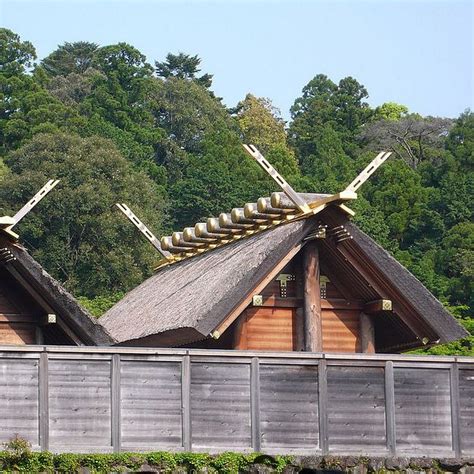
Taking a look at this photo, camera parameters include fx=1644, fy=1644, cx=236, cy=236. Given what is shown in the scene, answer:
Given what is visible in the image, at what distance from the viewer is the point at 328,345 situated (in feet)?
80.9

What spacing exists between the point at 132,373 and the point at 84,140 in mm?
41968

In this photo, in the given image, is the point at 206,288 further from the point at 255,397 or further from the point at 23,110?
the point at 23,110

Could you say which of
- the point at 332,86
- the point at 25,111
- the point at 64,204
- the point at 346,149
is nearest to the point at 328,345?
the point at 64,204

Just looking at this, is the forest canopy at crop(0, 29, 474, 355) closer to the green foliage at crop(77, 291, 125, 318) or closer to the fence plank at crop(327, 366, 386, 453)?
the green foliage at crop(77, 291, 125, 318)

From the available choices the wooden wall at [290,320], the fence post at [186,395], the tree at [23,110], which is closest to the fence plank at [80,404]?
the fence post at [186,395]

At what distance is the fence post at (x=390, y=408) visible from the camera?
813 inches

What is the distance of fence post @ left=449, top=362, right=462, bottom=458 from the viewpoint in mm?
21000

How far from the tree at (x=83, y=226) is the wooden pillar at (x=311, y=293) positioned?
32.4m

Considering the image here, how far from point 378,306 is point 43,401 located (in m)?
6.58

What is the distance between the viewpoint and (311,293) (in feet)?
78.8

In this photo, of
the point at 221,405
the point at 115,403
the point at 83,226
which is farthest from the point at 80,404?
the point at 83,226

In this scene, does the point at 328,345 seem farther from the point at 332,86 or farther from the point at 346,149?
the point at 332,86

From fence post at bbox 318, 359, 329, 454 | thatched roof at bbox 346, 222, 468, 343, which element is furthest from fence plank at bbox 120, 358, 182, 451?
thatched roof at bbox 346, 222, 468, 343

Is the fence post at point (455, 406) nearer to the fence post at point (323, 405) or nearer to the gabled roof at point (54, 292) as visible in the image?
the fence post at point (323, 405)
